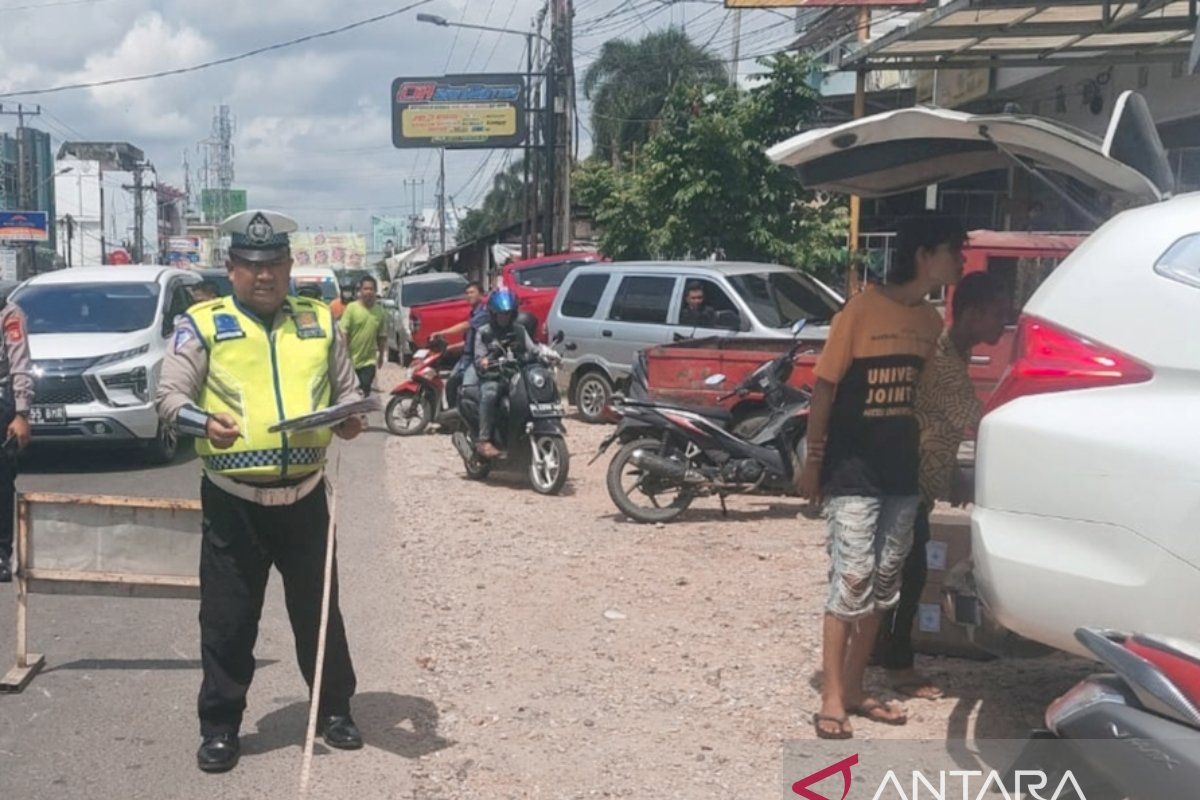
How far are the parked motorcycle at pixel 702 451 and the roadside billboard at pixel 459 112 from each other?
29117mm

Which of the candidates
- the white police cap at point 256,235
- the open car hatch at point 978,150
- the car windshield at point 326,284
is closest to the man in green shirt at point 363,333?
the open car hatch at point 978,150

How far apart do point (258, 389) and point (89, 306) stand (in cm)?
851

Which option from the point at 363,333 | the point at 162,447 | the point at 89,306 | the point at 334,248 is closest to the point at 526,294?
the point at 363,333

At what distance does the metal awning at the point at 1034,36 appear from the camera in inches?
384

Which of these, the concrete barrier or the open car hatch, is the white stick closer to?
the concrete barrier

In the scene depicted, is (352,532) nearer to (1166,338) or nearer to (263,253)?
(263,253)

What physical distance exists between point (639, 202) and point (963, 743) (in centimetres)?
1397

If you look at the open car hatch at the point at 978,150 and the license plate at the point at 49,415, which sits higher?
the open car hatch at the point at 978,150

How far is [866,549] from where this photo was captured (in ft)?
14.6

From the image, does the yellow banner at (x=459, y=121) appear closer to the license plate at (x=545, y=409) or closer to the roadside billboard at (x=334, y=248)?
the license plate at (x=545, y=409)

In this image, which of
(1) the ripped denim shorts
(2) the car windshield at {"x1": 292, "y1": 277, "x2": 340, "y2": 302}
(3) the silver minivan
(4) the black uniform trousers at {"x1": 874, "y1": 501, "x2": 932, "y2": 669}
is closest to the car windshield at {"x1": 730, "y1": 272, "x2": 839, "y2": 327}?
(3) the silver minivan

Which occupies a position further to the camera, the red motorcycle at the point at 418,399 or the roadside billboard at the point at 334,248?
the roadside billboard at the point at 334,248

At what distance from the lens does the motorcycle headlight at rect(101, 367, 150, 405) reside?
35.0ft

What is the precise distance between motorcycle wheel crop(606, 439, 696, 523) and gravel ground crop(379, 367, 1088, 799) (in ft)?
0.34
